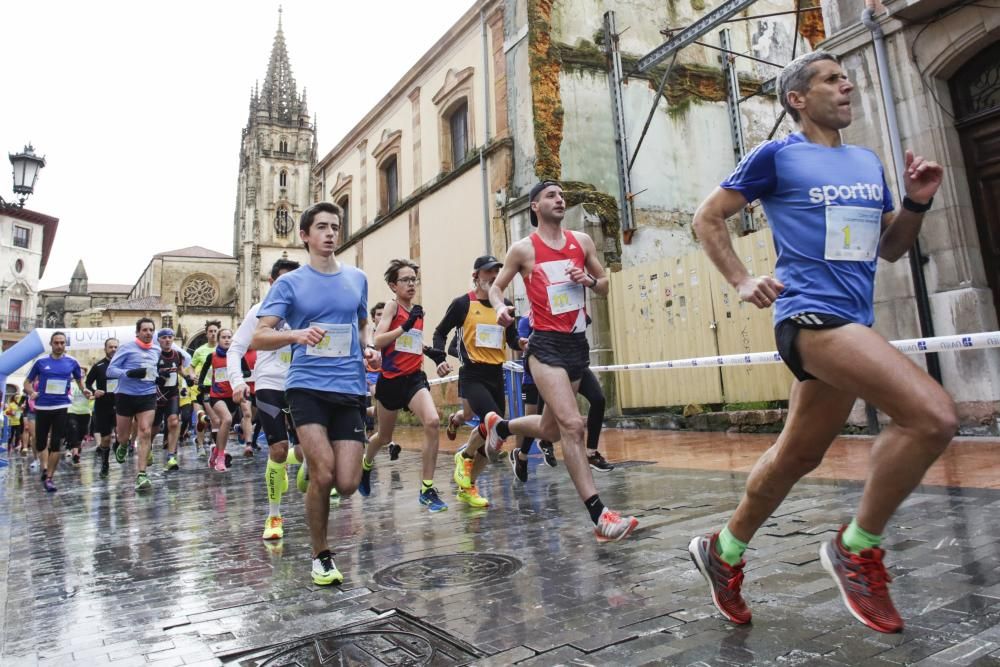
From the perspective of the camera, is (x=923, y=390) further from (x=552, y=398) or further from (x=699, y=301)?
(x=699, y=301)

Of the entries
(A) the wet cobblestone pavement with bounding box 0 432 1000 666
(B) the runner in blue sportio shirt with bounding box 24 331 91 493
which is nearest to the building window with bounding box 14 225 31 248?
(B) the runner in blue sportio shirt with bounding box 24 331 91 493

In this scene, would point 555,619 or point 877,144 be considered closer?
point 555,619

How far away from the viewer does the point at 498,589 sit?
3.15 meters

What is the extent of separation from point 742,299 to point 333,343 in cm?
240

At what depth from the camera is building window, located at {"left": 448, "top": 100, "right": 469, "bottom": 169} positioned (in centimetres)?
1864

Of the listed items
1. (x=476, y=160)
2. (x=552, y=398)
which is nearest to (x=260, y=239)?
(x=476, y=160)

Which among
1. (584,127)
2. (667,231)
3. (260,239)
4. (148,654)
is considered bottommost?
(148,654)

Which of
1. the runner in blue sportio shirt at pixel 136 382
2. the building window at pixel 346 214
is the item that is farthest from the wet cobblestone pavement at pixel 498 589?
the building window at pixel 346 214

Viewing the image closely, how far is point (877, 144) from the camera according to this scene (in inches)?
319

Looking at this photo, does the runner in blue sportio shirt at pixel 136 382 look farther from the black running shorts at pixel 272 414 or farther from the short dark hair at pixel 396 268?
the short dark hair at pixel 396 268

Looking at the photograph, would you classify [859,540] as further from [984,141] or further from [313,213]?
[984,141]

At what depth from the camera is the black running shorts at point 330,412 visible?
12.3 feet

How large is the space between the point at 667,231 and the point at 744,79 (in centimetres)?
518

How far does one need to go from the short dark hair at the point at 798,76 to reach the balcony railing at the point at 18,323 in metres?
A: 55.9
